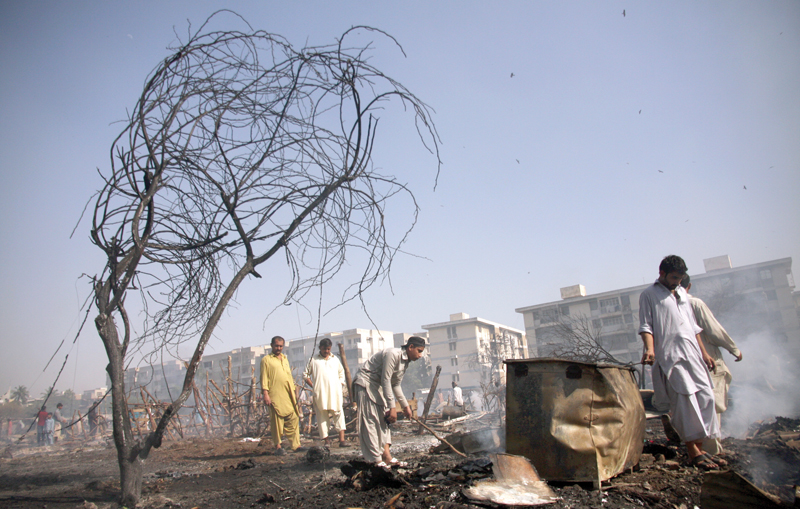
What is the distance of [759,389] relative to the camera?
14641mm

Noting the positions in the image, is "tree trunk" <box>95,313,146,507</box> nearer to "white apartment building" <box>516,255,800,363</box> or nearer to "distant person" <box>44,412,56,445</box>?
"distant person" <box>44,412,56,445</box>

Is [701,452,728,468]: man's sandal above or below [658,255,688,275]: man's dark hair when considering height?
below

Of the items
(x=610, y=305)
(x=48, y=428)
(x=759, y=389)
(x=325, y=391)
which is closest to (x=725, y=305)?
(x=610, y=305)

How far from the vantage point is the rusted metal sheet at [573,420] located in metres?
3.13

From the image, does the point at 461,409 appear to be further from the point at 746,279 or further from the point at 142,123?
the point at 746,279

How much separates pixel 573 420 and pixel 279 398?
5057mm

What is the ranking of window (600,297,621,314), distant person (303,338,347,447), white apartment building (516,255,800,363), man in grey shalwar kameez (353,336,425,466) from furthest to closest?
window (600,297,621,314) < white apartment building (516,255,800,363) < distant person (303,338,347,447) < man in grey shalwar kameez (353,336,425,466)

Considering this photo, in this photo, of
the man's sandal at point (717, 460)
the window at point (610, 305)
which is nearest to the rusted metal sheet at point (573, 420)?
the man's sandal at point (717, 460)

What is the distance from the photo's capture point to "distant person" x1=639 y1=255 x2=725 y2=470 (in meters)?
3.67

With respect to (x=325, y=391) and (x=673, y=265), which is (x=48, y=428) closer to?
(x=325, y=391)

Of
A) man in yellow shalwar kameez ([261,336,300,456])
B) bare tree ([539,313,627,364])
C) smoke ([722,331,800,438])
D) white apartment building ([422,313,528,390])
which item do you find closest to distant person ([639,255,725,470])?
bare tree ([539,313,627,364])

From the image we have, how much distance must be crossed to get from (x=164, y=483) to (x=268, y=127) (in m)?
4.03

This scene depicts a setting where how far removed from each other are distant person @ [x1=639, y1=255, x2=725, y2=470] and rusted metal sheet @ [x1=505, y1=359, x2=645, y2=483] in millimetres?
589

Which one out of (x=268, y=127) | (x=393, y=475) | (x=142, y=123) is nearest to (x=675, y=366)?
(x=393, y=475)
